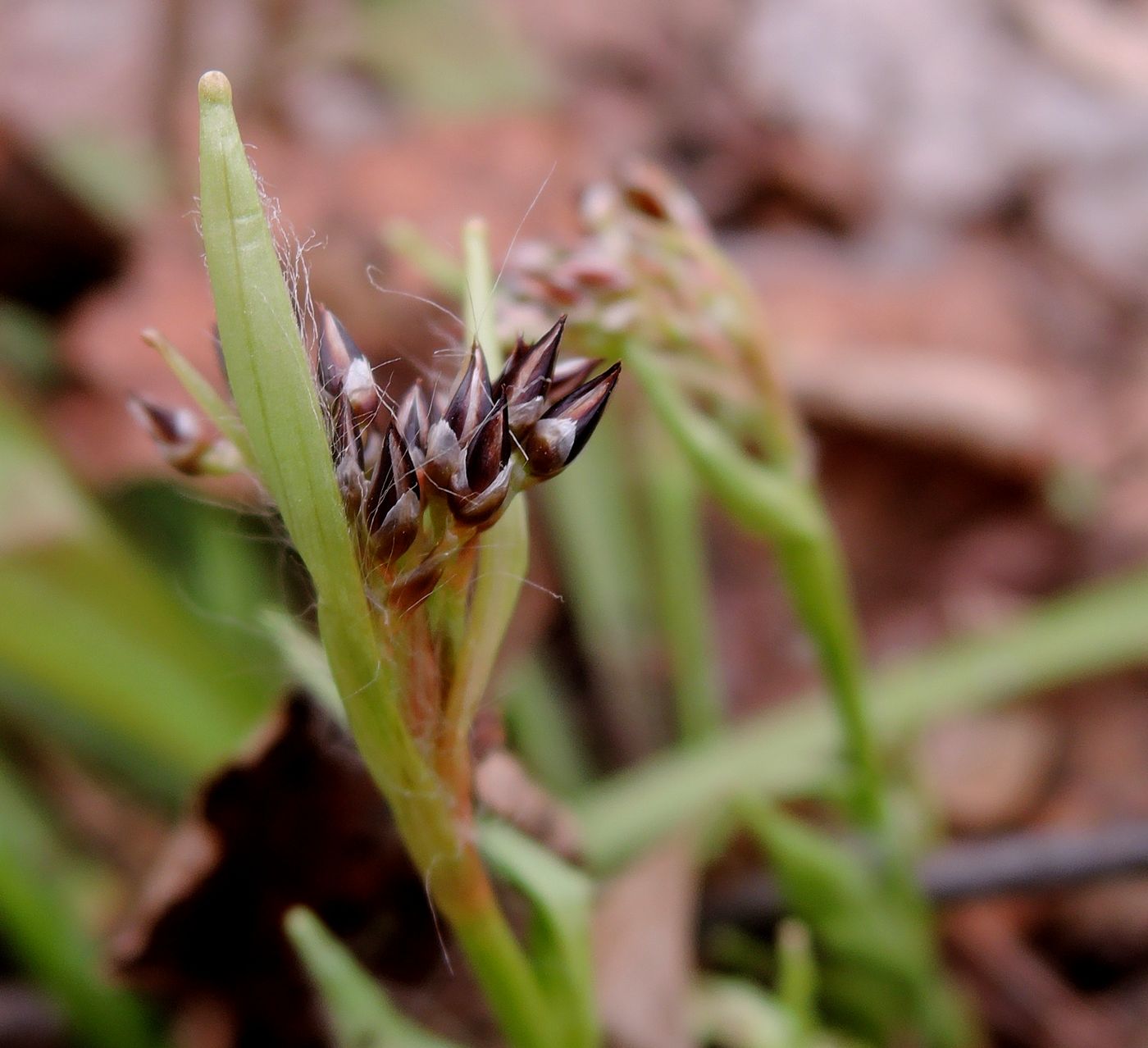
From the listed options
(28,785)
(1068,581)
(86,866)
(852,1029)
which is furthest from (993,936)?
(28,785)

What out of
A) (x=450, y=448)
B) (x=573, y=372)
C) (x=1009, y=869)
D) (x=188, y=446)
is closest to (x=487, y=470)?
(x=450, y=448)

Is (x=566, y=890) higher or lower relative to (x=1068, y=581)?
→ higher

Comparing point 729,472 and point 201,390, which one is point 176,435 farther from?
point 729,472

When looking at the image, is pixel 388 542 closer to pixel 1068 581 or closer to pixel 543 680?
pixel 543 680

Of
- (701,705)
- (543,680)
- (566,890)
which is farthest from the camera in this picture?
(543,680)

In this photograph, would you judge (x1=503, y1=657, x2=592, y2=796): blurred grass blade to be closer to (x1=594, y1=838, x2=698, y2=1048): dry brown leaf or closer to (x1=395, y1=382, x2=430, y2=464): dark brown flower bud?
(x1=594, y1=838, x2=698, y2=1048): dry brown leaf

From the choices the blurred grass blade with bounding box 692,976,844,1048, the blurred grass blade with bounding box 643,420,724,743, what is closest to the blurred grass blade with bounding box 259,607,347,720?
the blurred grass blade with bounding box 692,976,844,1048

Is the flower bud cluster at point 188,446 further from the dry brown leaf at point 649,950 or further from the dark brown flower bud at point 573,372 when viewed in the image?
the dry brown leaf at point 649,950

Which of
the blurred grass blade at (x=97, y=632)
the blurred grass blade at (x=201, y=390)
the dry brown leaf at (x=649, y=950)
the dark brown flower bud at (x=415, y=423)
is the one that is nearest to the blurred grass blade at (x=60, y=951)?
the blurred grass blade at (x=97, y=632)
